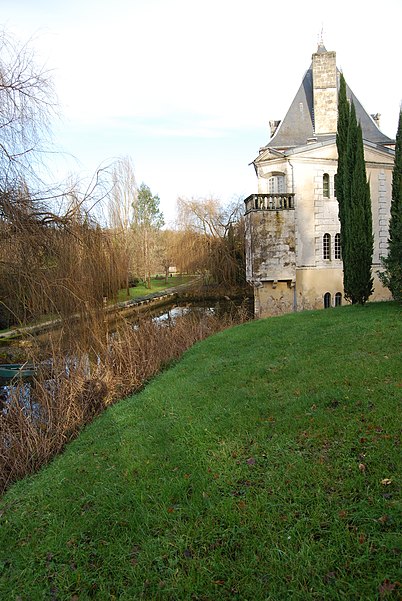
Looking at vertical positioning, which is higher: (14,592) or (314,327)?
(314,327)

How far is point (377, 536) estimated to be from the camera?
2.91 metres

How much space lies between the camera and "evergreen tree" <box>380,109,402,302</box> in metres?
9.22

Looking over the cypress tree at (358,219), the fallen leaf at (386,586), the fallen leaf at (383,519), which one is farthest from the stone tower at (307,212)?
the fallen leaf at (386,586)

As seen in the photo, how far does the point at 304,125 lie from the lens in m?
20.4

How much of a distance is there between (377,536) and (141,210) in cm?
3754

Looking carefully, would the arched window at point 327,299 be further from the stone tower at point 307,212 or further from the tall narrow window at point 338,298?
the tall narrow window at point 338,298

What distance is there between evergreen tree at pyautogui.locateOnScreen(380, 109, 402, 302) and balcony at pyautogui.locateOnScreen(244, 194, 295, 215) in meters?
7.64

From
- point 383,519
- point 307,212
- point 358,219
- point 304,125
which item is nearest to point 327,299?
point 307,212

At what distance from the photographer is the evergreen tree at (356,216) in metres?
11.4

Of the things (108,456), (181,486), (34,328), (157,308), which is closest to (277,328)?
(34,328)

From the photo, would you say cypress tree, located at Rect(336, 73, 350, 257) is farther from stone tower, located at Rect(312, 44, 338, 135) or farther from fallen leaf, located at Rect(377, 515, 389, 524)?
fallen leaf, located at Rect(377, 515, 389, 524)

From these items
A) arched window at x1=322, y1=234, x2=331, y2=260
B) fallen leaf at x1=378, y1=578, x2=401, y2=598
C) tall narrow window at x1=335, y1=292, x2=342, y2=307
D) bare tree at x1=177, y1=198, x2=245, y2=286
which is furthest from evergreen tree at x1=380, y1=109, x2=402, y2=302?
bare tree at x1=177, y1=198, x2=245, y2=286

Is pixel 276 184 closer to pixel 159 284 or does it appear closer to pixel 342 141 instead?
pixel 342 141

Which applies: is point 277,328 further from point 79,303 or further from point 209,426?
point 209,426
